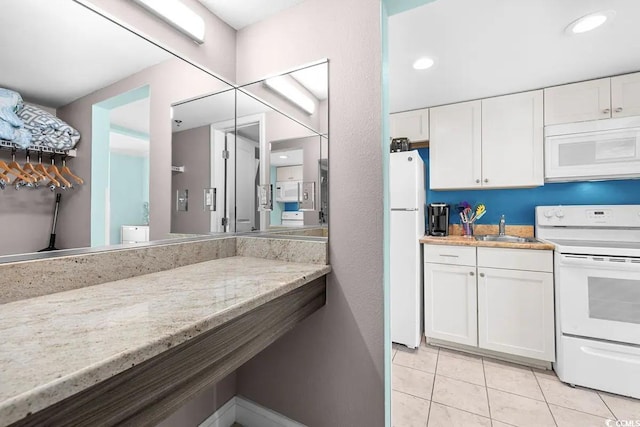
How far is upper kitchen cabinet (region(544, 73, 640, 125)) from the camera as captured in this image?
6.91ft

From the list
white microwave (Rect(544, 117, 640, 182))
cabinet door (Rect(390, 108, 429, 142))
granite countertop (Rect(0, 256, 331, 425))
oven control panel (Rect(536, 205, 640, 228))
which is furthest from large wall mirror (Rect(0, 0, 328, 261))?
oven control panel (Rect(536, 205, 640, 228))

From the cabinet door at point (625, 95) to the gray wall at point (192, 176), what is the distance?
308cm

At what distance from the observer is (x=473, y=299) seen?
2.27m

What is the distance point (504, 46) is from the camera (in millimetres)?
1812

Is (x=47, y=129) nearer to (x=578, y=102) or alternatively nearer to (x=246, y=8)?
(x=246, y=8)

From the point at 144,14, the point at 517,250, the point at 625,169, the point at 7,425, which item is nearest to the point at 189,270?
the point at 7,425

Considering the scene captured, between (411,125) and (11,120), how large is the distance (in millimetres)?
2837

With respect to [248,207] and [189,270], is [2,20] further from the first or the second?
[248,207]

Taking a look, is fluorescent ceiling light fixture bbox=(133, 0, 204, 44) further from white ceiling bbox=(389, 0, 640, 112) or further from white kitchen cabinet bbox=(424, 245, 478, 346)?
white kitchen cabinet bbox=(424, 245, 478, 346)

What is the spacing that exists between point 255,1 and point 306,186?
3.24 ft

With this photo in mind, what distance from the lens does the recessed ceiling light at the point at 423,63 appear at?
1.99 m

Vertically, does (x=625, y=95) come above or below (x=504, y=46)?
below

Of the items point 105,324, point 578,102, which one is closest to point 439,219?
point 578,102

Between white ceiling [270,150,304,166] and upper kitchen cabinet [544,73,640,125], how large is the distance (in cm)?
228
